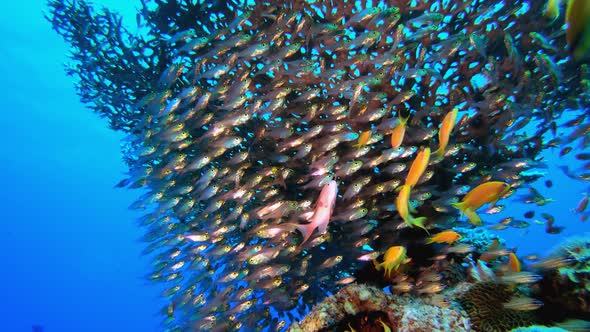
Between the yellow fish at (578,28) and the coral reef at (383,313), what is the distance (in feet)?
10.7

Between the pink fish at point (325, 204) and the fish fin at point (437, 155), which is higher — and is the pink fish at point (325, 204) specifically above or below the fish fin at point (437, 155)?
above

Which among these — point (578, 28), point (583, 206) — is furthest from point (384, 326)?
point (583, 206)

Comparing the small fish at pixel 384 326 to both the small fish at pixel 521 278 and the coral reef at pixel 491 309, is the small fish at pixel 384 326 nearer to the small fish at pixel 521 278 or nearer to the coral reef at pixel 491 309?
the coral reef at pixel 491 309

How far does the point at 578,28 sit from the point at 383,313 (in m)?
3.56

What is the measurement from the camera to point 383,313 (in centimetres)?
389

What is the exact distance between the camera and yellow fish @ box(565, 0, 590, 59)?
1130 mm

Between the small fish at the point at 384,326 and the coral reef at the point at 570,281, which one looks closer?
the small fish at the point at 384,326

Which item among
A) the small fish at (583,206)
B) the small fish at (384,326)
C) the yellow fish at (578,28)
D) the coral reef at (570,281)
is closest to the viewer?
the yellow fish at (578,28)

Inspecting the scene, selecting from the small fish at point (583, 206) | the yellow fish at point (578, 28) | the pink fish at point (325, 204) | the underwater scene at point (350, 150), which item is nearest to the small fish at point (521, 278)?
the underwater scene at point (350, 150)

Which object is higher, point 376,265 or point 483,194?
point 483,194

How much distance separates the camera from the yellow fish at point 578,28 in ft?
3.71

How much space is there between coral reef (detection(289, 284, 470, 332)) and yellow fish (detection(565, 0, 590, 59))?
325 centimetres

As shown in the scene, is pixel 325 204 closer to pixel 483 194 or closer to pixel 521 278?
pixel 483 194

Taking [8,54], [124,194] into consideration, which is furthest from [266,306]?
[124,194]
